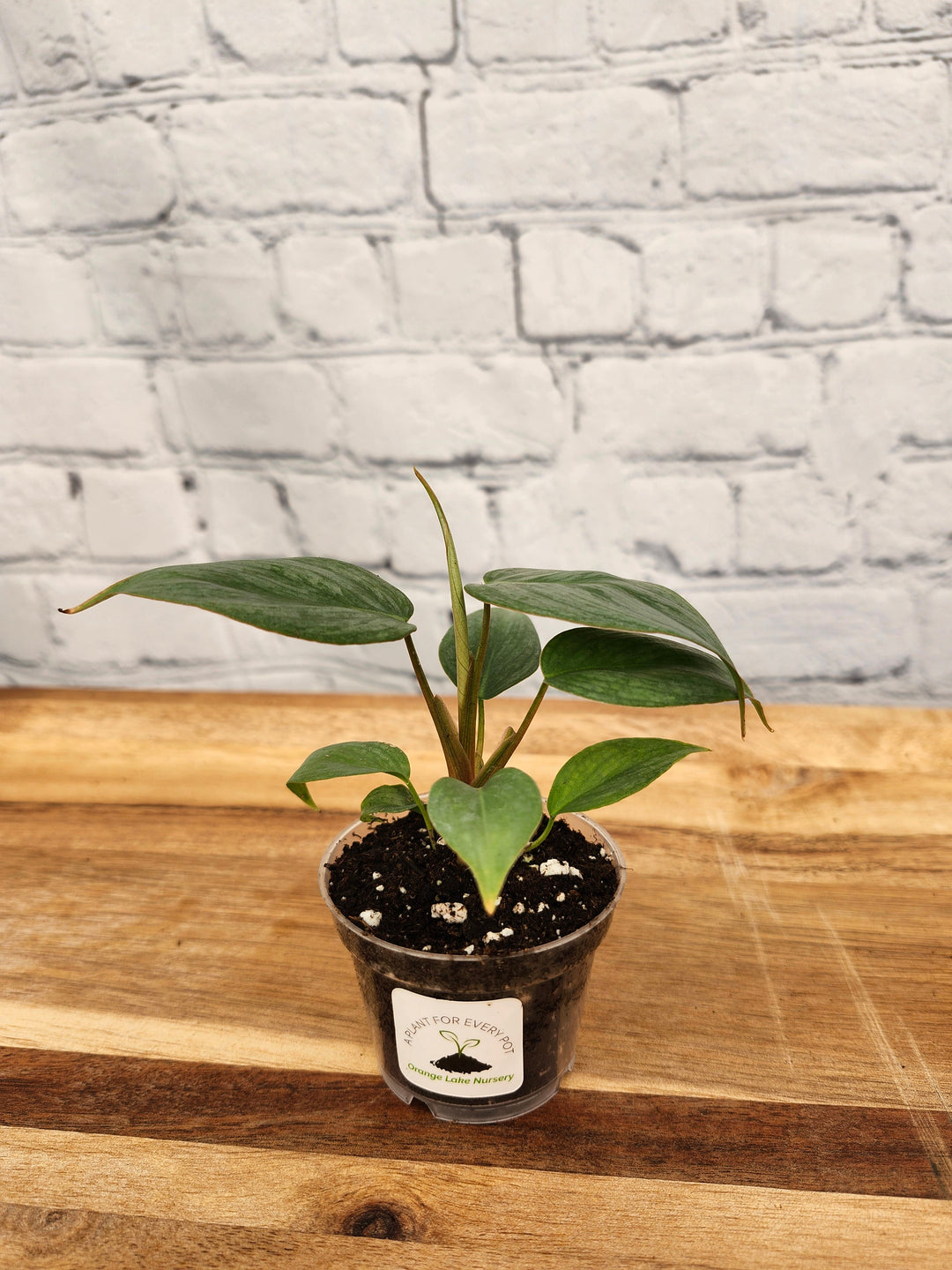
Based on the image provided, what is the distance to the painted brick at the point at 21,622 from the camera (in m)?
1.28

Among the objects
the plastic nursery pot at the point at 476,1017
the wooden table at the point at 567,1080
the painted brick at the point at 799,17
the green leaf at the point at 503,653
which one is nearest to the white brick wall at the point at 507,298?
the painted brick at the point at 799,17

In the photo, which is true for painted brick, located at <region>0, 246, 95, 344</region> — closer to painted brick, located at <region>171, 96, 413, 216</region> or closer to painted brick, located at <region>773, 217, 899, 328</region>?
painted brick, located at <region>171, 96, 413, 216</region>

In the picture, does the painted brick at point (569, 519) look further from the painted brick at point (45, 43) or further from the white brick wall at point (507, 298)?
the painted brick at point (45, 43)

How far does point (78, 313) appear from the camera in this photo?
1.15 meters

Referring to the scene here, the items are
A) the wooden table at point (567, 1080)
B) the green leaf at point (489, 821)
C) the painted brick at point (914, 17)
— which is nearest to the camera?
the green leaf at point (489, 821)

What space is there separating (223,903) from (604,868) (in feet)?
1.11

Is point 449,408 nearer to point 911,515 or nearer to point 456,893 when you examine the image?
point 911,515

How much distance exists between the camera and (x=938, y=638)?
45.0 inches

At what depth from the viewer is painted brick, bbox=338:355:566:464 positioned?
109 centimetres

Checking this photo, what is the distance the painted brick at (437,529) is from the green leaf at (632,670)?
2.14 feet

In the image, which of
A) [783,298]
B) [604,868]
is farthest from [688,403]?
[604,868]

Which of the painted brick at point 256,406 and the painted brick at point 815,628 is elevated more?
the painted brick at point 256,406

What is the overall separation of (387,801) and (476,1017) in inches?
4.9

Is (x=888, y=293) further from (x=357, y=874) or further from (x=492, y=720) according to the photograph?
(x=357, y=874)
